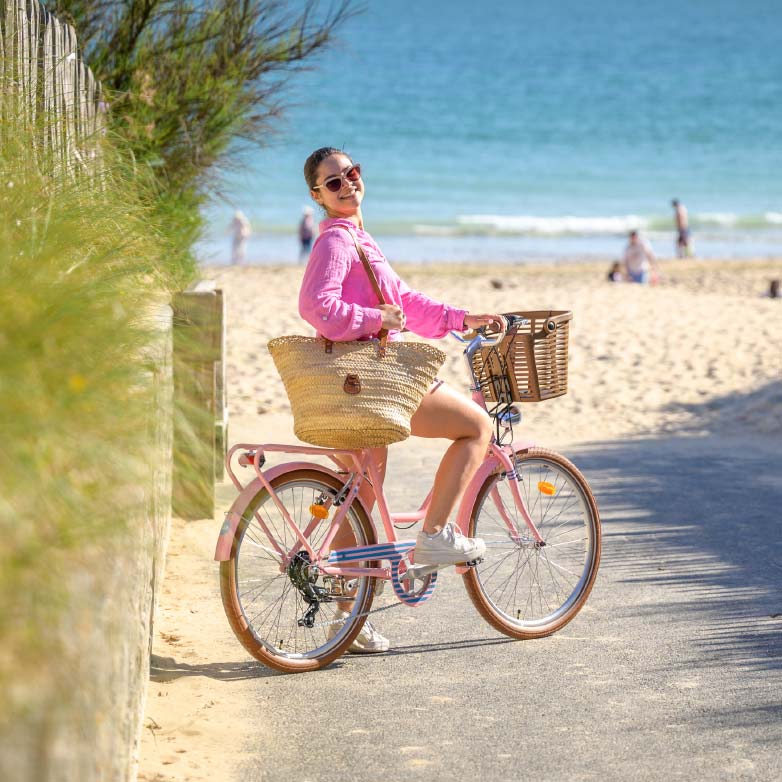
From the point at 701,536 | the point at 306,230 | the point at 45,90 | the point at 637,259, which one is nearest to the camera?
the point at 45,90

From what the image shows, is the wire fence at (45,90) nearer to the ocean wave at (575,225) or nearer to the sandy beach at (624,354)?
the sandy beach at (624,354)

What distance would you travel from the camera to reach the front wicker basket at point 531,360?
4.50m

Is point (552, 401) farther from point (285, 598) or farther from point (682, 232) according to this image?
point (682, 232)

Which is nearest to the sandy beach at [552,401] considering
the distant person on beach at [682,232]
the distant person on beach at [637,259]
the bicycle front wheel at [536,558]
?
the bicycle front wheel at [536,558]

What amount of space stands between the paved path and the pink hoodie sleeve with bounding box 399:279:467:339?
1253mm

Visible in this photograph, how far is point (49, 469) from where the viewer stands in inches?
93.7

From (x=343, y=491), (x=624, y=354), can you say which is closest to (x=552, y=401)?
(x=624, y=354)

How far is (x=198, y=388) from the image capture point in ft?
21.2

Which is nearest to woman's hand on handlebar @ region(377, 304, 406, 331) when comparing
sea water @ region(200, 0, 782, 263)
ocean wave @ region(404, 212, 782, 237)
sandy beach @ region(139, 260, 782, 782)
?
sandy beach @ region(139, 260, 782, 782)

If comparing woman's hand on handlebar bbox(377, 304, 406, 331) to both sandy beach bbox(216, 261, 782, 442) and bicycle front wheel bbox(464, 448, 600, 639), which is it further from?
sandy beach bbox(216, 261, 782, 442)

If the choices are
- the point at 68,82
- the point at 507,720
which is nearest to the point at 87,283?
the point at 507,720

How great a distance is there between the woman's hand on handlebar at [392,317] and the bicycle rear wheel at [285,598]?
608mm

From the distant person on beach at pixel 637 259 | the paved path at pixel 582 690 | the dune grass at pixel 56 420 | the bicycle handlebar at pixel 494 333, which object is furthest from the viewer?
the distant person on beach at pixel 637 259

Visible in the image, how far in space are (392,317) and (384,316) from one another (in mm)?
29
